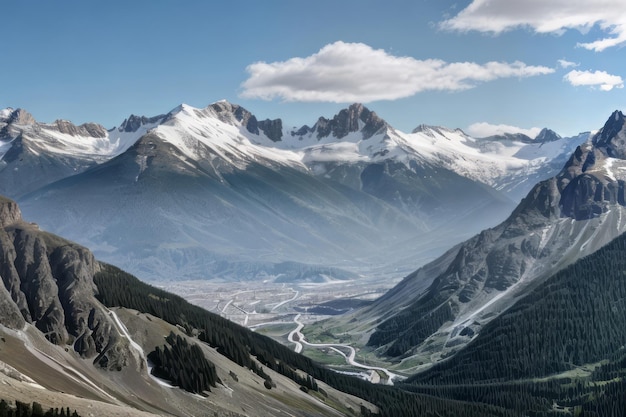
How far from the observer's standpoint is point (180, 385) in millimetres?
164625

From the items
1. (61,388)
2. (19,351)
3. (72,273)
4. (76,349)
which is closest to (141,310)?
(72,273)

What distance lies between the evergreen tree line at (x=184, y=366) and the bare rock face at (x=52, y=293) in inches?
302

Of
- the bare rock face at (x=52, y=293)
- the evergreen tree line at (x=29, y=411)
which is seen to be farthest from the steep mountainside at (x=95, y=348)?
the evergreen tree line at (x=29, y=411)

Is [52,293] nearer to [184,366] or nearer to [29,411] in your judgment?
[184,366]

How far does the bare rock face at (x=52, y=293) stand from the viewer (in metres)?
164

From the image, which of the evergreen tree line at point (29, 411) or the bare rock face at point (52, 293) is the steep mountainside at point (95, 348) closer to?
the bare rock face at point (52, 293)

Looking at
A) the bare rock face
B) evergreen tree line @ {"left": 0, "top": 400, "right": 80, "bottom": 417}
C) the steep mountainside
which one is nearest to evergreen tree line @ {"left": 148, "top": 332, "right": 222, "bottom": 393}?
the steep mountainside

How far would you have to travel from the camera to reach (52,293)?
176 m

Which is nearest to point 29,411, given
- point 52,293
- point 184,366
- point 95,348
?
point 95,348

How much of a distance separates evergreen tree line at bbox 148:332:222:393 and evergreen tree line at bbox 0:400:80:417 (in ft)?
175

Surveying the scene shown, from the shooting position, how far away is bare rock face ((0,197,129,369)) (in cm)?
16425

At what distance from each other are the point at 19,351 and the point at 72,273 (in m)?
39.2

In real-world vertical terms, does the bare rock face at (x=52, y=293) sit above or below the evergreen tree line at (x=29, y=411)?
above

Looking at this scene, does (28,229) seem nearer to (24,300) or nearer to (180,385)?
(24,300)
